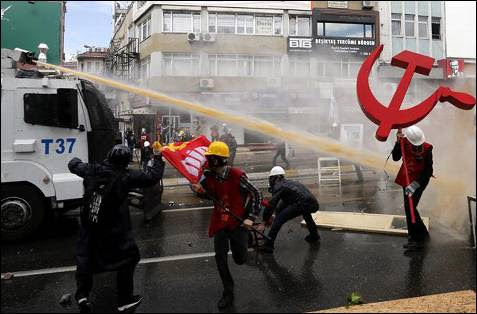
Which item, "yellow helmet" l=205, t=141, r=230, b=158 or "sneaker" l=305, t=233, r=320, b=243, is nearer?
"yellow helmet" l=205, t=141, r=230, b=158

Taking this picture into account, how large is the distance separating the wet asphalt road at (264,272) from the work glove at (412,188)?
0.77 meters

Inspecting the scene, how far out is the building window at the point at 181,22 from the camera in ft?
28.2

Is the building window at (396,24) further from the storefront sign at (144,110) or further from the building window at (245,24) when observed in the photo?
the storefront sign at (144,110)

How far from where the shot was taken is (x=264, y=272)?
431cm

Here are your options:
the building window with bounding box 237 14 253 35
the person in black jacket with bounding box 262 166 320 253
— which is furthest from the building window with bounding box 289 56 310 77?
the person in black jacket with bounding box 262 166 320 253

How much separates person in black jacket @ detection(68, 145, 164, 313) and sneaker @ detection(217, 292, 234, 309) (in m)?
0.85

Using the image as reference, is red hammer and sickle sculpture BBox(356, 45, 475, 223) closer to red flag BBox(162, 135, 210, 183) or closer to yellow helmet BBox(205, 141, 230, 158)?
red flag BBox(162, 135, 210, 183)

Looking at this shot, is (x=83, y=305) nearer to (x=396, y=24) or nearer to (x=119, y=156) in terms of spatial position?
(x=119, y=156)

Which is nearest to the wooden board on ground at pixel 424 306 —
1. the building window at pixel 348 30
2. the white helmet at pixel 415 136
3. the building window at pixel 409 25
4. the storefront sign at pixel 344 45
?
the white helmet at pixel 415 136

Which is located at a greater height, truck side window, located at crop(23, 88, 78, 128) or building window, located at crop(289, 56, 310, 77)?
building window, located at crop(289, 56, 310, 77)

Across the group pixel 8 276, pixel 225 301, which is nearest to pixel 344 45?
pixel 225 301

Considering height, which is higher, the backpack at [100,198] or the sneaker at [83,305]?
the backpack at [100,198]

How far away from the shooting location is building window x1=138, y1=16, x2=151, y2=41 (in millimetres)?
7209

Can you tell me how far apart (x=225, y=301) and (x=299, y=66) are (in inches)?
389
